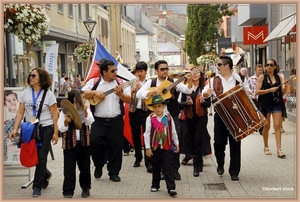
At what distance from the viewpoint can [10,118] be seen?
8.78 meters

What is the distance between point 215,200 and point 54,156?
520 cm

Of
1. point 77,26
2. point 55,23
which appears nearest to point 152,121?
point 55,23

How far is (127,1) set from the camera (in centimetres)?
833

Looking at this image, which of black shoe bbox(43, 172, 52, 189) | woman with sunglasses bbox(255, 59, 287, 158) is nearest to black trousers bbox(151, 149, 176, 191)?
black shoe bbox(43, 172, 52, 189)

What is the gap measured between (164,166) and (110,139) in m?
1.37

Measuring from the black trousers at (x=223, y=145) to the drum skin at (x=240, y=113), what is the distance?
9.0 inches

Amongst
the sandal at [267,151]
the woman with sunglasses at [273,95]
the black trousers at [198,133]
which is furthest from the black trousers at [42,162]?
the sandal at [267,151]

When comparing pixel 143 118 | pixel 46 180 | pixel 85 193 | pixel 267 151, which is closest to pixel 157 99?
pixel 85 193

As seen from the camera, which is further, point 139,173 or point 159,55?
point 159,55

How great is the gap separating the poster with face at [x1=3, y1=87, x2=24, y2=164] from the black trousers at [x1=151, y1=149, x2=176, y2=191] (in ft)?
8.34

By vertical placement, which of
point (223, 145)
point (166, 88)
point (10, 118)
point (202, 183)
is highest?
point (166, 88)

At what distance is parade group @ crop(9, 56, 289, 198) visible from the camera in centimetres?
719

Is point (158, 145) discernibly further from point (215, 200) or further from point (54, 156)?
point (54, 156)

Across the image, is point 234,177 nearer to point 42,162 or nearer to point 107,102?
point 107,102
